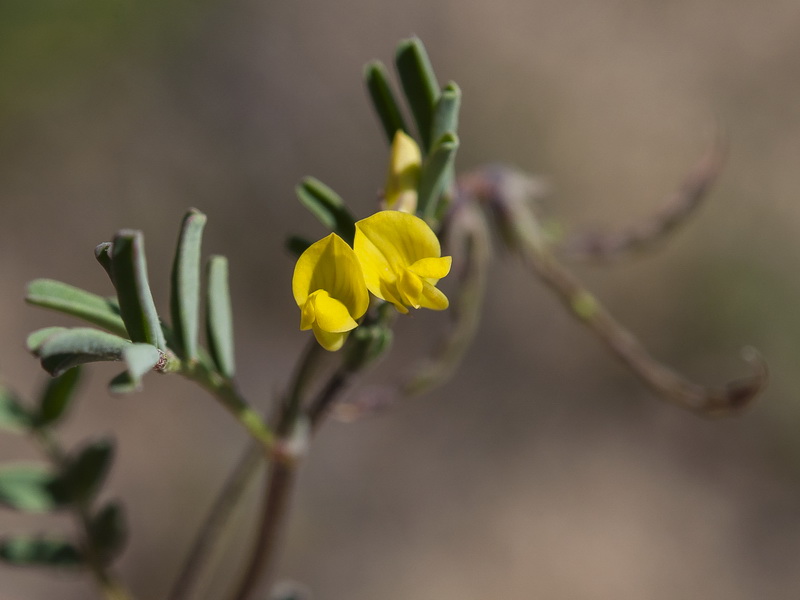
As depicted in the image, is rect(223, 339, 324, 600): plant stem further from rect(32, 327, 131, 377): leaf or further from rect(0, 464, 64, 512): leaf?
rect(0, 464, 64, 512): leaf

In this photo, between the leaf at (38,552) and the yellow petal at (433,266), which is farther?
the leaf at (38,552)

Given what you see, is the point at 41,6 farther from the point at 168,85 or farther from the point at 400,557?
the point at 400,557

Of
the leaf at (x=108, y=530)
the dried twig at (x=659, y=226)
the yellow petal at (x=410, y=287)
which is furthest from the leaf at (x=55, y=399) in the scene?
the dried twig at (x=659, y=226)

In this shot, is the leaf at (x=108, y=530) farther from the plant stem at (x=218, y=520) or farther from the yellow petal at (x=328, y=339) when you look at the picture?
the yellow petal at (x=328, y=339)

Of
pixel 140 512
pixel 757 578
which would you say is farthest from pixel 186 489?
pixel 757 578

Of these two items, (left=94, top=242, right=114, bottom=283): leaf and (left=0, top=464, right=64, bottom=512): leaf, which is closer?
(left=94, top=242, right=114, bottom=283): leaf

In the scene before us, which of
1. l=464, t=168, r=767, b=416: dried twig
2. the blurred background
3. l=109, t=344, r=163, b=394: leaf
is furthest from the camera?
the blurred background

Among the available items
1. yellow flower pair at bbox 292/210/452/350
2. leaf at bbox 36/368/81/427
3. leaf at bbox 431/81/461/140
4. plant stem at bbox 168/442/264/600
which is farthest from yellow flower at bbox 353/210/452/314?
leaf at bbox 36/368/81/427
